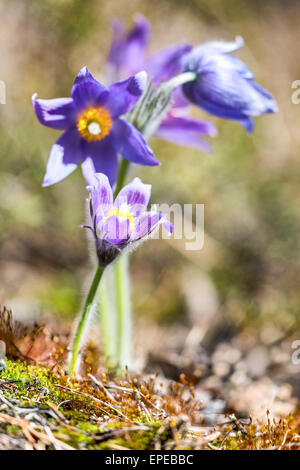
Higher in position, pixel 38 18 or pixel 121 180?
pixel 38 18

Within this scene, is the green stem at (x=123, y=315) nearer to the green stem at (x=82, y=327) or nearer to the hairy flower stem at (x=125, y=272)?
the hairy flower stem at (x=125, y=272)

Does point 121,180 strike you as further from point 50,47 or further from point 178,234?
point 50,47

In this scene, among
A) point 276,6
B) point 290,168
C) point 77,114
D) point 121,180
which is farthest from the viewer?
point 276,6

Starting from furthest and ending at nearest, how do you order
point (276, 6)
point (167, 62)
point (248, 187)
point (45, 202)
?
point (276, 6) < point (248, 187) < point (45, 202) < point (167, 62)

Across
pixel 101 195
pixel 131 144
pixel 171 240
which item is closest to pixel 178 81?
pixel 131 144

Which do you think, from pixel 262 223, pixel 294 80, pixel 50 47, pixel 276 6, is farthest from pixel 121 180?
pixel 276 6
